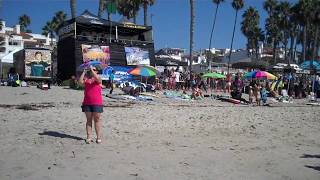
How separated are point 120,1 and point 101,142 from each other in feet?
142

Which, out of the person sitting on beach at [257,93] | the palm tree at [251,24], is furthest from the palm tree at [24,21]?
the person sitting on beach at [257,93]

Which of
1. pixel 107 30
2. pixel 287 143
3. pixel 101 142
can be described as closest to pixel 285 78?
pixel 107 30

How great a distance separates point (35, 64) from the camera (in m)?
33.1

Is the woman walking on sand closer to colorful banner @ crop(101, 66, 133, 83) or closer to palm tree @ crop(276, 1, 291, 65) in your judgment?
colorful banner @ crop(101, 66, 133, 83)

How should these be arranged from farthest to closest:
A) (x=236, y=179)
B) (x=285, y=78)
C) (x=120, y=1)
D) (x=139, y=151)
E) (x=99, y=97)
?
(x=120, y=1) < (x=285, y=78) < (x=99, y=97) < (x=139, y=151) < (x=236, y=179)

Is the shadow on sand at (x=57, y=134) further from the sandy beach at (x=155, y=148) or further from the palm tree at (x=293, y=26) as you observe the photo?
the palm tree at (x=293, y=26)

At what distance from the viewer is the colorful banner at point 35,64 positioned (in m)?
32.9

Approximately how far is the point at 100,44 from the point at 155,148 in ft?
78.0

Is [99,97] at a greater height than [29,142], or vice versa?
[99,97]

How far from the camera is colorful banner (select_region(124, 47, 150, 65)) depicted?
106ft

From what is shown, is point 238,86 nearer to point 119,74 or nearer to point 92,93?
point 119,74

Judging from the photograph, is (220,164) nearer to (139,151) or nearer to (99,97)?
(139,151)

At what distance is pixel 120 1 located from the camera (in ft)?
165

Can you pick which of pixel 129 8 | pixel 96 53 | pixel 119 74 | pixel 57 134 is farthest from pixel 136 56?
pixel 57 134
